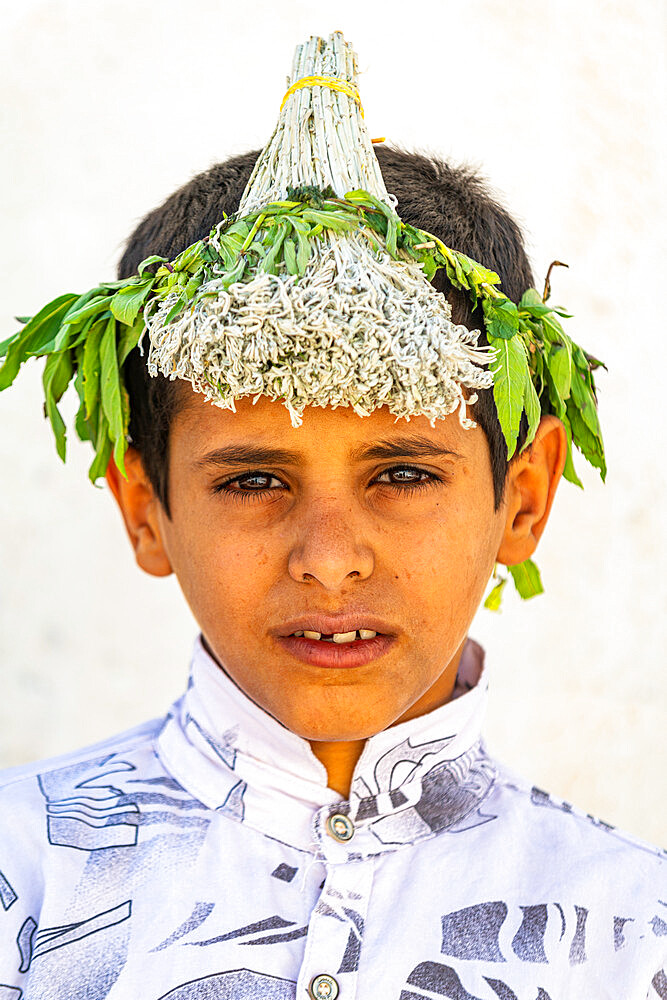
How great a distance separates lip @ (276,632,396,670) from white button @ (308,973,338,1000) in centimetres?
45

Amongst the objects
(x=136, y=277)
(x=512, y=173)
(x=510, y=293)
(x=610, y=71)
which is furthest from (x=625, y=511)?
(x=136, y=277)

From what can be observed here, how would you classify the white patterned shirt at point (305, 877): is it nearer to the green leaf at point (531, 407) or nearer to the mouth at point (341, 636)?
the mouth at point (341, 636)

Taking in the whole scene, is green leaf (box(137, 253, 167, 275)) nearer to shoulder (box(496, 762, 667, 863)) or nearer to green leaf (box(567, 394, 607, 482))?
green leaf (box(567, 394, 607, 482))

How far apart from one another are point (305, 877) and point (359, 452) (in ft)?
2.18

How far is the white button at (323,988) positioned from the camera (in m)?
1.75

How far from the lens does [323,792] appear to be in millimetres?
1958

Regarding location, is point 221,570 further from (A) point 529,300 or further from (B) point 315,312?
(A) point 529,300

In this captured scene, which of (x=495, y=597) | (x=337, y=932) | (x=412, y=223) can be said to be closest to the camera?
(x=337, y=932)

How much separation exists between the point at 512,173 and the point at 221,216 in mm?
1503

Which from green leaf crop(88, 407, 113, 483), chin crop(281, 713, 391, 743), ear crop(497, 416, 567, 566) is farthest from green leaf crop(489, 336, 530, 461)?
green leaf crop(88, 407, 113, 483)

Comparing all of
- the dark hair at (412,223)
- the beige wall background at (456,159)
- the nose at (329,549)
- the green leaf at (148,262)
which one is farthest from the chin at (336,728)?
the beige wall background at (456,159)

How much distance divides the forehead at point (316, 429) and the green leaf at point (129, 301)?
0.16 m

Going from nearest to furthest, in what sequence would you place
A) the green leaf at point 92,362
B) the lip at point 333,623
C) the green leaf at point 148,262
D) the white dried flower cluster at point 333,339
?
the white dried flower cluster at point 333,339 < the lip at point 333,623 < the green leaf at point 148,262 < the green leaf at point 92,362

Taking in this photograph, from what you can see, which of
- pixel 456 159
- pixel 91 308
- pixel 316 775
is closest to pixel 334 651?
pixel 316 775
